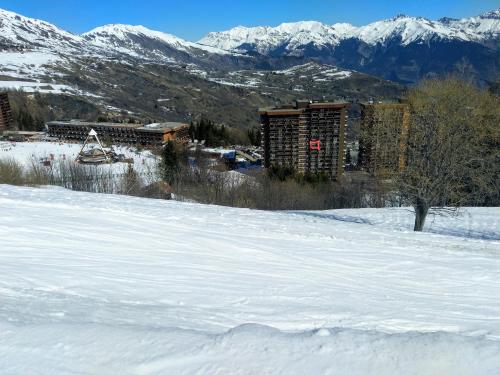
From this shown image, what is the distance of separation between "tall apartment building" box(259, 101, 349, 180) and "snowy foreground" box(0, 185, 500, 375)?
53.3 metres

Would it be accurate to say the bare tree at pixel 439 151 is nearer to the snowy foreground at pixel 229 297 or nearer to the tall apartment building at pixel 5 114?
the snowy foreground at pixel 229 297

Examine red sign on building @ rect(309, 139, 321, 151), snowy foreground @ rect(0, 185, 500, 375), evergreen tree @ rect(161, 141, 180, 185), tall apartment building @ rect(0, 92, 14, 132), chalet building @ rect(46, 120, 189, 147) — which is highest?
tall apartment building @ rect(0, 92, 14, 132)

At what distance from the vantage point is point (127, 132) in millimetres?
79500

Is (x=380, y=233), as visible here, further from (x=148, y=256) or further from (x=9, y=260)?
(x=9, y=260)

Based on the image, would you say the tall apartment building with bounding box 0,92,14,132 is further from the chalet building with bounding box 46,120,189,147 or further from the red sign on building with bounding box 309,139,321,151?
the red sign on building with bounding box 309,139,321,151

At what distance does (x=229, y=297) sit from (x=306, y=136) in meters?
63.9

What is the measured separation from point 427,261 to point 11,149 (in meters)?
52.2

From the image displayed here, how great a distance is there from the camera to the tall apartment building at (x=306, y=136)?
6669 centimetres

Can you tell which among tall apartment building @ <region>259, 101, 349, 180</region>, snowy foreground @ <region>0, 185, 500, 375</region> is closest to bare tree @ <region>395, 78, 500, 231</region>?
snowy foreground @ <region>0, 185, 500, 375</region>

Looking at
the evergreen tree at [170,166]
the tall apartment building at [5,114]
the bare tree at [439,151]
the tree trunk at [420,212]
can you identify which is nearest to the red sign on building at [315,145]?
the evergreen tree at [170,166]

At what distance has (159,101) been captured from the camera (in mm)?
180750

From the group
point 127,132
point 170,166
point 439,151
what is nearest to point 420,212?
point 439,151

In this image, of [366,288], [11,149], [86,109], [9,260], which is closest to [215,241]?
[366,288]

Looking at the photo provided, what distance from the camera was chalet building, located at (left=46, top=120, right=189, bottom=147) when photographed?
75950 millimetres
